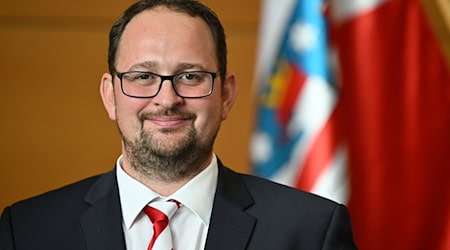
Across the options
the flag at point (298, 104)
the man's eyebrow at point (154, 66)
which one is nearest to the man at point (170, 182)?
the man's eyebrow at point (154, 66)

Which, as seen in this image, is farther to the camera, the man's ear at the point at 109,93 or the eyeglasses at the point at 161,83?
the man's ear at the point at 109,93

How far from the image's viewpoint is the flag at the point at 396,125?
2531 mm

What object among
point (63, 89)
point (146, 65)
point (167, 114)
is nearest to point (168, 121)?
point (167, 114)

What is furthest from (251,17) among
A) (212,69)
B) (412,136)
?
(212,69)

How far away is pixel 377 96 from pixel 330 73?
0.15m

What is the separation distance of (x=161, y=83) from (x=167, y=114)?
6 centimetres

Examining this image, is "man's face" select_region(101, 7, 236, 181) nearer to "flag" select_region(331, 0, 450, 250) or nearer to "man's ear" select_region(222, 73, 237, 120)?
"man's ear" select_region(222, 73, 237, 120)

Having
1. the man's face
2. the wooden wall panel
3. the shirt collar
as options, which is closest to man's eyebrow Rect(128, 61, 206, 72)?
the man's face

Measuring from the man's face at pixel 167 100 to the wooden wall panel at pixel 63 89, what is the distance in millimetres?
1366

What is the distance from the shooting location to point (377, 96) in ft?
8.36

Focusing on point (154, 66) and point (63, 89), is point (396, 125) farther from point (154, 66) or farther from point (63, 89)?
point (63, 89)

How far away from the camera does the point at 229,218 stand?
1.83m

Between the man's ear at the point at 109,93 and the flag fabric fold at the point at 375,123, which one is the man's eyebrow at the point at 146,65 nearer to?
the man's ear at the point at 109,93

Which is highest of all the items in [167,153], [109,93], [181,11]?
[181,11]
